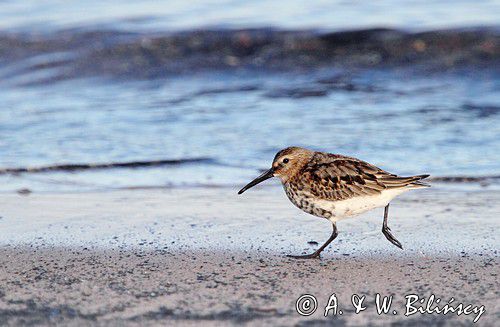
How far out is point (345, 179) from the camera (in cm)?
523

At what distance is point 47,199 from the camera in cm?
655

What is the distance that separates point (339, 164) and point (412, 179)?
453mm

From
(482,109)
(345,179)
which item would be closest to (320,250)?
(345,179)

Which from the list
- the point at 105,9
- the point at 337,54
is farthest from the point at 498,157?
the point at 105,9

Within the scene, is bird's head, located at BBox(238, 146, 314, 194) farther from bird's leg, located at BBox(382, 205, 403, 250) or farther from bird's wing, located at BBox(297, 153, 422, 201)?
bird's leg, located at BBox(382, 205, 403, 250)

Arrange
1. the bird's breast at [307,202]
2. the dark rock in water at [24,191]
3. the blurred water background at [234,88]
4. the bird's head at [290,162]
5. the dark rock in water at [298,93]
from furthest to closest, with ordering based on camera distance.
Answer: the dark rock in water at [298,93] → the blurred water background at [234,88] → the dark rock in water at [24,191] → the bird's head at [290,162] → the bird's breast at [307,202]

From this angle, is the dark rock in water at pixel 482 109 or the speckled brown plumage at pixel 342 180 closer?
the speckled brown plumage at pixel 342 180

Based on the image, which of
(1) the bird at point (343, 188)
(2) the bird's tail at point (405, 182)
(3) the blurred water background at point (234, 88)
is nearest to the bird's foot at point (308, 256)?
(1) the bird at point (343, 188)

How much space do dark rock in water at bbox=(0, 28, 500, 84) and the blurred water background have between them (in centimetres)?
2

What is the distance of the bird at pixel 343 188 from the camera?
514cm

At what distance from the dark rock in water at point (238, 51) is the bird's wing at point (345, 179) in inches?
257

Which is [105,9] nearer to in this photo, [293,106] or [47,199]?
[293,106]

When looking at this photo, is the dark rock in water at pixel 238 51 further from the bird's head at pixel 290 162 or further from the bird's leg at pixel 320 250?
the bird's leg at pixel 320 250

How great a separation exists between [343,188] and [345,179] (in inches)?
2.2
